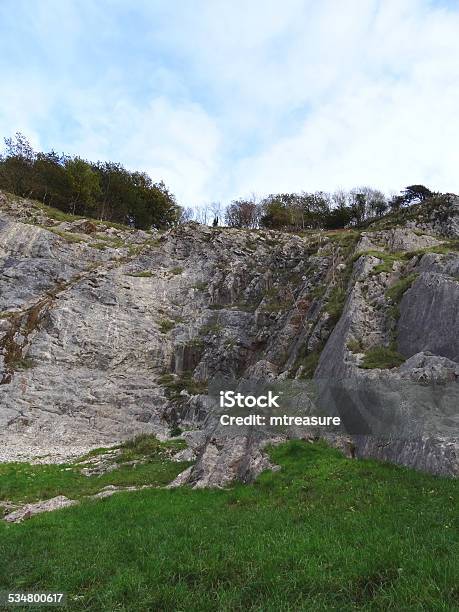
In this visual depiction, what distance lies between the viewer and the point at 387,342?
21.3 m

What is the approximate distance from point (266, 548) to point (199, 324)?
40.0m

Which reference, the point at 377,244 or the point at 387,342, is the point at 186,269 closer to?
the point at 377,244

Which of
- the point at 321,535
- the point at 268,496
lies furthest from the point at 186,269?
the point at 321,535

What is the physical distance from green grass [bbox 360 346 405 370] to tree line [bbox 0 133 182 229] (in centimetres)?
7074

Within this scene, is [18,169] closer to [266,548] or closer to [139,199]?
[139,199]

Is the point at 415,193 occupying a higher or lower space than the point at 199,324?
higher

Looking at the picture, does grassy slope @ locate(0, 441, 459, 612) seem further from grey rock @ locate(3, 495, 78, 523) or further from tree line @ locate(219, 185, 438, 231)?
tree line @ locate(219, 185, 438, 231)

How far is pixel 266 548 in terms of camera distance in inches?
310

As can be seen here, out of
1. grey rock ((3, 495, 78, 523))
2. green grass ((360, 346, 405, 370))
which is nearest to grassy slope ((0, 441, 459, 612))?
grey rock ((3, 495, 78, 523))

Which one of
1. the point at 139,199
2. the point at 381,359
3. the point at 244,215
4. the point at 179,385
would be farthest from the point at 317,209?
the point at 381,359

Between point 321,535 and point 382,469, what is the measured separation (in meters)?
5.25

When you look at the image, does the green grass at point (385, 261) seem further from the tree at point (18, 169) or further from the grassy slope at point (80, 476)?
the tree at point (18, 169)

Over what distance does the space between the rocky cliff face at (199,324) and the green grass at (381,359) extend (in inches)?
10.1

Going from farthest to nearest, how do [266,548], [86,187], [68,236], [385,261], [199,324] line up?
[86,187] → [68,236] → [199,324] → [385,261] → [266,548]
